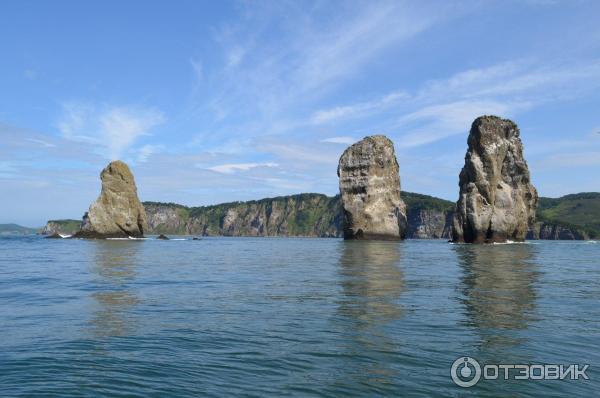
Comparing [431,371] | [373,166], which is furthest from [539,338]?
[373,166]

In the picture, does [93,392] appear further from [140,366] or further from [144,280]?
[144,280]

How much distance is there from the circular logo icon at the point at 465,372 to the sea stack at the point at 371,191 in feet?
385

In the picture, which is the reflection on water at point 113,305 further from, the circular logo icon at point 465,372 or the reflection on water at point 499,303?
the reflection on water at point 499,303

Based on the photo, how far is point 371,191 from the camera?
131625mm

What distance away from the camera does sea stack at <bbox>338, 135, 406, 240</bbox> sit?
12875 cm

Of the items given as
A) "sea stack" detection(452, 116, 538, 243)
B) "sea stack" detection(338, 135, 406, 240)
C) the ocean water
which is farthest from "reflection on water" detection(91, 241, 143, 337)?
"sea stack" detection(338, 135, 406, 240)

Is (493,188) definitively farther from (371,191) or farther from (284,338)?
(284,338)

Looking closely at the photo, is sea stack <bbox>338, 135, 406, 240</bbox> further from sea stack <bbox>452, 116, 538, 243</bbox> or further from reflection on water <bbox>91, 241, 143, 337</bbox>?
reflection on water <bbox>91, 241, 143, 337</bbox>

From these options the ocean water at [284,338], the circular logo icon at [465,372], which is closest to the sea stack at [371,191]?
the ocean water at [284,338]

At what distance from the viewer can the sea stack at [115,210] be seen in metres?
125

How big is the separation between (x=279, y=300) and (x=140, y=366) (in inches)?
412

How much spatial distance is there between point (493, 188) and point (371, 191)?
32.7 m

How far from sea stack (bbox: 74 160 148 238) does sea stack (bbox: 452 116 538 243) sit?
8485cm

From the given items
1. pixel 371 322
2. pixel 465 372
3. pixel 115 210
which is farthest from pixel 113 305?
pixel 115 210
